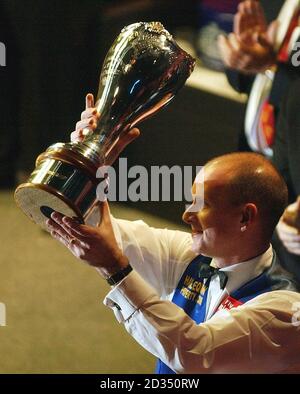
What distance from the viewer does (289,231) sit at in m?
2.69

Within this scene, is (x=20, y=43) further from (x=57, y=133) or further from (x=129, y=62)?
(x=129, y=62)

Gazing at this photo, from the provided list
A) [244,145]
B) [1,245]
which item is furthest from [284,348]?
[1,245]

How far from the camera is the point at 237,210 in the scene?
1.98m

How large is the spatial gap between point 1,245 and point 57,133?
60 cm

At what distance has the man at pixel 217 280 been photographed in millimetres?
1870

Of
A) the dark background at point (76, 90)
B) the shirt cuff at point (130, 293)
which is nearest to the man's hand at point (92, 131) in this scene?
the shirt cuff at point (130, 293)

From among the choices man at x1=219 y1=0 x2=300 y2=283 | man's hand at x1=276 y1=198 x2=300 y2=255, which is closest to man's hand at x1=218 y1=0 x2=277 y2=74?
man at x1=219 y1=0 x2=300 y2=283

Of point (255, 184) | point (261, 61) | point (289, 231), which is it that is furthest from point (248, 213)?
point (261, 61)

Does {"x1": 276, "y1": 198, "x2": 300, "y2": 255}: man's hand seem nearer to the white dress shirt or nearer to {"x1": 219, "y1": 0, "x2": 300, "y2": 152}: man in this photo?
{"x1": 219, "y1": 0, "x2": 300, "y2": 152}: man

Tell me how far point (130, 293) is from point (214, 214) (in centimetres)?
25

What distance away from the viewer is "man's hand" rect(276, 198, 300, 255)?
2650 mm

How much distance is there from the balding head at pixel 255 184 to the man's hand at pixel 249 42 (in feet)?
3.47

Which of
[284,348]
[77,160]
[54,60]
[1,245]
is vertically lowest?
[1,245]

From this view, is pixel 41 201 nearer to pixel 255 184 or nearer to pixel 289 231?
pixel 255 184
